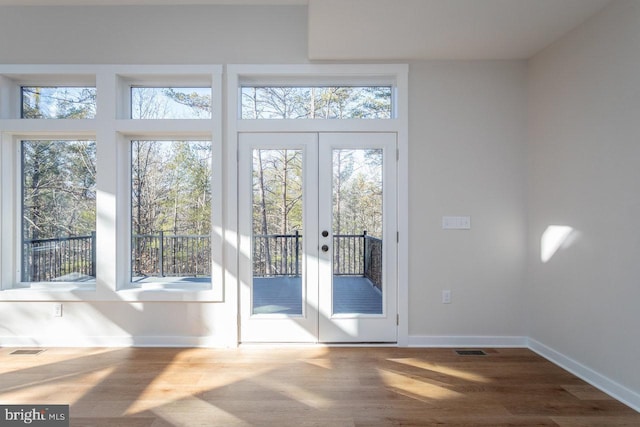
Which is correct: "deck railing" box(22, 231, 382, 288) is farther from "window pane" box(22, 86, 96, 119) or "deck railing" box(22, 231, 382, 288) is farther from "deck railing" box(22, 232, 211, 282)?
"window pane" box(22, 86, 96, 119)

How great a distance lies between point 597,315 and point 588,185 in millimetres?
959

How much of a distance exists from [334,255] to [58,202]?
2.74 meters

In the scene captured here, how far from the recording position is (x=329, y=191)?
135 inches

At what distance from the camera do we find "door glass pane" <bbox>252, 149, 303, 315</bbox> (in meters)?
3.44

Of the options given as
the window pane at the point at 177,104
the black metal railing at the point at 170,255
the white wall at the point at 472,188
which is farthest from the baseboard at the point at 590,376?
the window pane at the point at 177,104

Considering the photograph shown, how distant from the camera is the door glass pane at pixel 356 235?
3.45 metres

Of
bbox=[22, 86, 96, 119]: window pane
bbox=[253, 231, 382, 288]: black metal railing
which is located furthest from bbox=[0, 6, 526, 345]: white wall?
bbox=[22, 86, 96, 119]: window pane

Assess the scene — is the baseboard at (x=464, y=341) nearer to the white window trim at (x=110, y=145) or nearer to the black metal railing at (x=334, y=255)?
the black metal railing at (x=334, y=255)

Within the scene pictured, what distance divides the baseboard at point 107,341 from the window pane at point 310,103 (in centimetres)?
218

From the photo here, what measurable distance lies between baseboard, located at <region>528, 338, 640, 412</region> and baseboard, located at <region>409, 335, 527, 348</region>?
0.15 metres

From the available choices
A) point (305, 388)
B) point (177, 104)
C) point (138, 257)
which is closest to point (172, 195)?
point (138, 257)

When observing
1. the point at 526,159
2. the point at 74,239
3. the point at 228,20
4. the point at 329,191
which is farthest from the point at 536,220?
the point at 74,239

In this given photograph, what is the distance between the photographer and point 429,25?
278 cm

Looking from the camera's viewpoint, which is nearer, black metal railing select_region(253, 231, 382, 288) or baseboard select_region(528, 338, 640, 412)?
baseboard select_region(528, 338, 640, 412)
